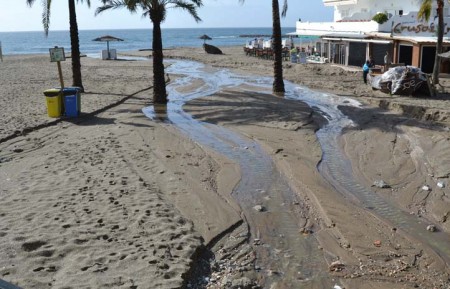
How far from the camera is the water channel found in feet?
20.7

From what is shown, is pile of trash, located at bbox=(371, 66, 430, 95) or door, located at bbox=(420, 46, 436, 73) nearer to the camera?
pile of trash, located at bbox=(371, 66, 430, 95)

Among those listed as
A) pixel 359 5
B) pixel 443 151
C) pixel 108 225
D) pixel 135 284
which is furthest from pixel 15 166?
pixel 359 5

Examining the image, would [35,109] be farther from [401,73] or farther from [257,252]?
[401,73]

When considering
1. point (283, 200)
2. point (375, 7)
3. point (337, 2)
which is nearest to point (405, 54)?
point (375, 7)

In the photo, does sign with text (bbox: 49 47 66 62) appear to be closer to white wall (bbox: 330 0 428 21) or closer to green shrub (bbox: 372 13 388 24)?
green shrub (bbox: 372 13 388 24)

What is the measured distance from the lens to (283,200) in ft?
28.9

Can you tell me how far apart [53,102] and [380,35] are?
68.6 feet

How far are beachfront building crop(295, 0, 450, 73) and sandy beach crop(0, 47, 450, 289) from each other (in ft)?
40.6

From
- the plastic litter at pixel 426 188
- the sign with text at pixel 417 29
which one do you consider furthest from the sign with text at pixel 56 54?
the sign with text at pixel 417 29

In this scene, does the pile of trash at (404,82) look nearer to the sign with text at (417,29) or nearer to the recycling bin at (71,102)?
the sign with text at (417,29)

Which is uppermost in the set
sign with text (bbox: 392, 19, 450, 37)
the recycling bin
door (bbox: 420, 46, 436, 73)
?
sign with text (bbox: 392, 19, 450, 37)

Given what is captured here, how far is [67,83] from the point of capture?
1020 inches

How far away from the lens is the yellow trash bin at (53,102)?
15.2 meters

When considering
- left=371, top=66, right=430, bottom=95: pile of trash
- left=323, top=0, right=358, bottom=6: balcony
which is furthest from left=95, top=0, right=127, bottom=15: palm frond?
left=323, top=0, right=358, bottom=6: balcony
